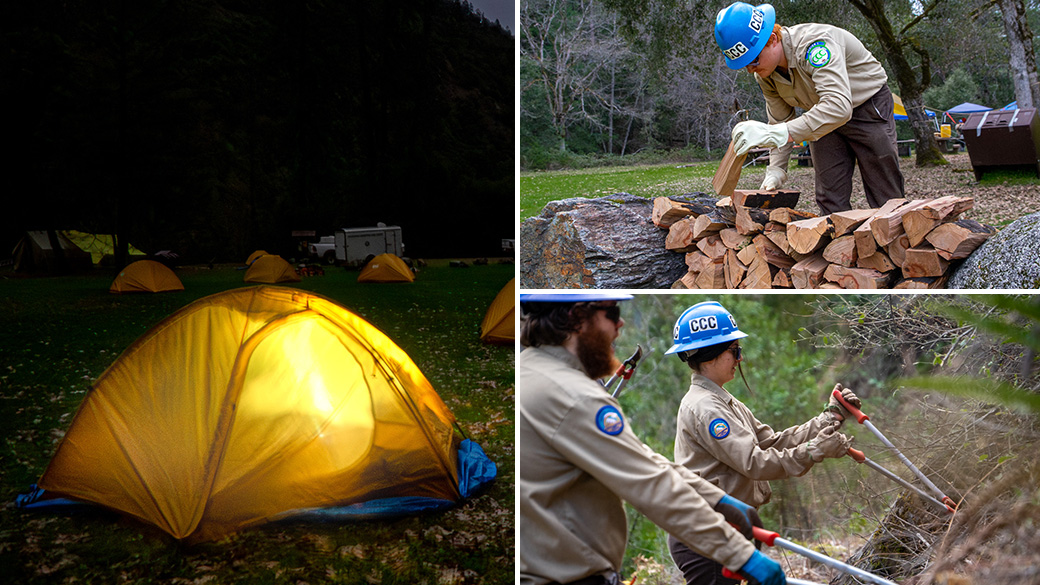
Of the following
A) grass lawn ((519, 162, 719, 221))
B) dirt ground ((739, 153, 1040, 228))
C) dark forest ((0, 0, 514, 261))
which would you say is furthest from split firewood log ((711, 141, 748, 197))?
dark forest ((0, 0, 514, 261))

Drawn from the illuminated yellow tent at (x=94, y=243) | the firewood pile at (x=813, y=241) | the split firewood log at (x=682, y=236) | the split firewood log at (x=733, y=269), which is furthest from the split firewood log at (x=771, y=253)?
the illuminated yellow tent at (x=94, y=243)

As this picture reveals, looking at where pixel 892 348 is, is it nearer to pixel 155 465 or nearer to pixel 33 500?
pixel 155 465

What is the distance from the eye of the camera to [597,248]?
3.42m

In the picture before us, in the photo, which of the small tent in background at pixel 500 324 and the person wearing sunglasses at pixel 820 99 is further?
the small tent in background at pixel 500 324

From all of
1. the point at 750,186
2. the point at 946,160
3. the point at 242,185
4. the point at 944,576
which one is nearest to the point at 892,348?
the point at 944,576

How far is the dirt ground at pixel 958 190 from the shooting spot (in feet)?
16.5

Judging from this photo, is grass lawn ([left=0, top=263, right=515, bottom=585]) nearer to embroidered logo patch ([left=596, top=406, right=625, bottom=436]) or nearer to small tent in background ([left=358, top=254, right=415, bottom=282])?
small tent in background ([left=358, top=254, right=415, bottom=282])

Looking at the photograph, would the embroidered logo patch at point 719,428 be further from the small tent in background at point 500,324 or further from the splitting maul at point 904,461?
the small tent in background at point 500,324

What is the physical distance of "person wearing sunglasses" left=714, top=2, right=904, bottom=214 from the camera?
9.46ft

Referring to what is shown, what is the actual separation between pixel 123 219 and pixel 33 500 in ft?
21.7

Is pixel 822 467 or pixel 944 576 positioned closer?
pixel 944 576

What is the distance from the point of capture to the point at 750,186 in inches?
288

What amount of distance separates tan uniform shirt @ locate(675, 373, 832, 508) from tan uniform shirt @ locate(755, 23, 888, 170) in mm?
1283

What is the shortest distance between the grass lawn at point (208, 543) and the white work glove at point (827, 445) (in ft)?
5.41
